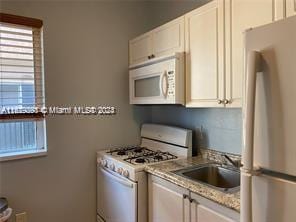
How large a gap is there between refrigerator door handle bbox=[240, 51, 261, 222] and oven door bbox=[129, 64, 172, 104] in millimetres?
1060

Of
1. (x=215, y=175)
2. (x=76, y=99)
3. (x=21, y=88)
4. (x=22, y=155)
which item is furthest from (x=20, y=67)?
(x=215, y=175)

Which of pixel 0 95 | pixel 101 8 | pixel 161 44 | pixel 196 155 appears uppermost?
pixel 101 8

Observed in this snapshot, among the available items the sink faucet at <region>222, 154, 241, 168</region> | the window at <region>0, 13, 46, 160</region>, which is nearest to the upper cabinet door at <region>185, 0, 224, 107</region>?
the sink faucet at <region>222, 154, 241, 168</region>

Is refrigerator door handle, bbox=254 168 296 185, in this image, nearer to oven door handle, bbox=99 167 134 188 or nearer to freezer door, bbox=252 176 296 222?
freezer door, bbox=252 176 296 222

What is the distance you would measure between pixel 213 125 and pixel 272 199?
124 centimetres

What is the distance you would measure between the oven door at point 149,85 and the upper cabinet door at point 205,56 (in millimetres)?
207

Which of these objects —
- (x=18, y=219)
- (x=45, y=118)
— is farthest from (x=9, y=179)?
(x=45, y=118)

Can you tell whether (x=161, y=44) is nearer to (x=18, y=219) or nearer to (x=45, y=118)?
(x=45, y=118)

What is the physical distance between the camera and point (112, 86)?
2557 mm

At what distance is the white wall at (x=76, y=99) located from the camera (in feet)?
7.05

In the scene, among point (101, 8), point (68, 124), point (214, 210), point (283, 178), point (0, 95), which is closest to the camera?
point (283, 178)

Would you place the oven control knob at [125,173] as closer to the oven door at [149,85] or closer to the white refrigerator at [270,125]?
the oven door at [149,85]

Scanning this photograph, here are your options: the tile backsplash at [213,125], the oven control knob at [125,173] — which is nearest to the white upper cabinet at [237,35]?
the tile backsplash at [213,125]

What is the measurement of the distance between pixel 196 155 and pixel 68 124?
1253mm
